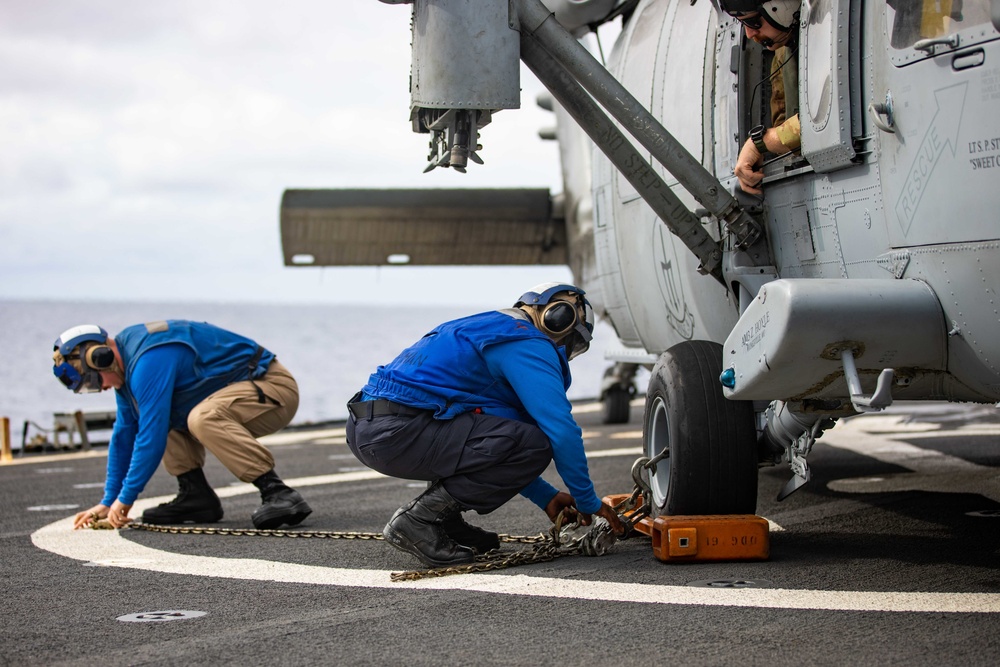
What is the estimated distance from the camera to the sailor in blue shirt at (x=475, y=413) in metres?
5.25

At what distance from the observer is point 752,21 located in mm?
5402

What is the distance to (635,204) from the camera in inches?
295

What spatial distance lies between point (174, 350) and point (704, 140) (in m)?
3.25

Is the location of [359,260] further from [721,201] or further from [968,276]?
[968,276]

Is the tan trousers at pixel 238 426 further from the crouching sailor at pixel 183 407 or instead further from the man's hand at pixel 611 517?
the man's hand at pixel 611 517

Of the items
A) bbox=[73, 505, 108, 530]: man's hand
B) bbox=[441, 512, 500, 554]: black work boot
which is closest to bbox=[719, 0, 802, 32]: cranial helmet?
bbox=[441, 512, 500, 554]: black work boot

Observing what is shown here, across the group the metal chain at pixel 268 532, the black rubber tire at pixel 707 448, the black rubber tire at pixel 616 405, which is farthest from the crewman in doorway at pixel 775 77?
the black rubber tire at pixel 616 405

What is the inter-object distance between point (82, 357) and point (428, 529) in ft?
8.79

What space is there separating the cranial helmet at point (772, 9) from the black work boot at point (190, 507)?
420 cm

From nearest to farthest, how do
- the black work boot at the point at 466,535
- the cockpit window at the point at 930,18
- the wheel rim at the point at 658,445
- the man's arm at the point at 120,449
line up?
the cockpit window at the point at 930,18, the black work boot at the point at 466,535, the wheel rim at the point at 658,445, the man's arm at the point at 120,449

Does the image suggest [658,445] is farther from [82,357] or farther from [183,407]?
[82,357]

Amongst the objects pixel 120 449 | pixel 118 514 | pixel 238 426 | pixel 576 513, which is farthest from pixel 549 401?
pixel 120 449

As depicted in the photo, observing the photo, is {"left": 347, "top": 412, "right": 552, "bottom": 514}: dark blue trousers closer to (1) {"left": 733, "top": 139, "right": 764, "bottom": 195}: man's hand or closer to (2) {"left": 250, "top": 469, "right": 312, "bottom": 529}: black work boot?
(1) {"left": 733, "top": 139, "right": 764, "bottom": 195}: man's hand

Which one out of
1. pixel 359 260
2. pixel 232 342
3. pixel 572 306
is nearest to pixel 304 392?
pixel 359 260
